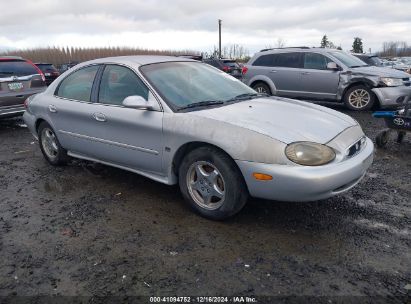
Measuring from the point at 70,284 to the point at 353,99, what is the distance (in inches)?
348

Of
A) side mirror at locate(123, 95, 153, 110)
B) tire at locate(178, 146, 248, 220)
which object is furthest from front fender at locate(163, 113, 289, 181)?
side mirror at locate(123, 95, 153, 110)

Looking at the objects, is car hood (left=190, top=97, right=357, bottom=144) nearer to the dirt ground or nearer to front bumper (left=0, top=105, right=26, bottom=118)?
the dirt ground

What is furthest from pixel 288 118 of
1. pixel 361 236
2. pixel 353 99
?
pixel 353 99

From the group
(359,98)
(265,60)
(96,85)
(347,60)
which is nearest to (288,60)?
(265,60)

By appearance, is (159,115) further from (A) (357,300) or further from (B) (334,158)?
(A) (357,300)

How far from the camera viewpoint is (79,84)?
4.74m

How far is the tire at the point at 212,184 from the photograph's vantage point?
329 cm

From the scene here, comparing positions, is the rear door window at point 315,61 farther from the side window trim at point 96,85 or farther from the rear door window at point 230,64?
the rear door window at point 230,64

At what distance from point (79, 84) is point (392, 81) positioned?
780cm

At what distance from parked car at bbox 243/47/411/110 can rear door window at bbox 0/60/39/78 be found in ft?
20.0

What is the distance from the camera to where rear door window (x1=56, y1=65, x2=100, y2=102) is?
455cm

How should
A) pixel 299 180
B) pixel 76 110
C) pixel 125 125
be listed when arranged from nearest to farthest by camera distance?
1. pixel 299 180
2. pixel 125 125
3. pixel 76 110

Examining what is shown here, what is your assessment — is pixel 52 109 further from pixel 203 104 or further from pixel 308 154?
pixel 308 154

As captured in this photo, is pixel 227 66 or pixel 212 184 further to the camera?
pixel 227 66
